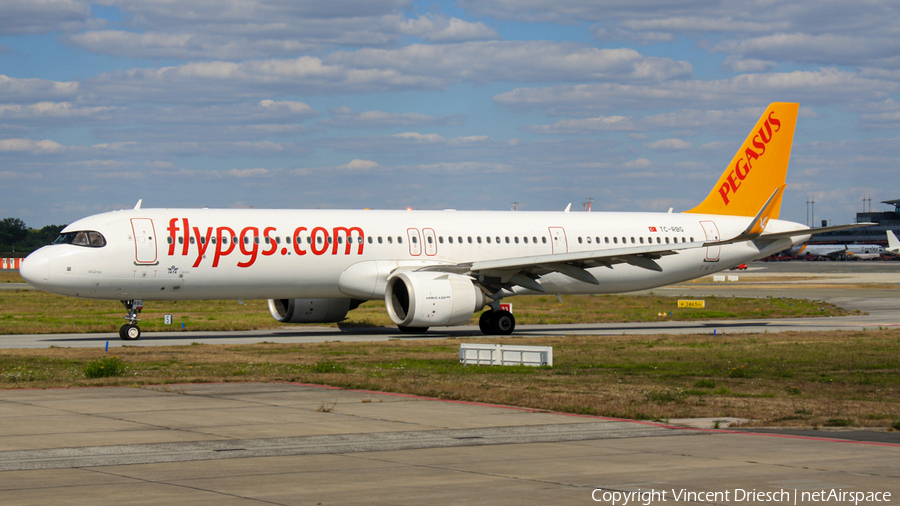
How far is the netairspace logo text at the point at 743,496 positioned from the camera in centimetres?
877

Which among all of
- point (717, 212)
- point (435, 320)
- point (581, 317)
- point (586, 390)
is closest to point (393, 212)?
point (435, 320)

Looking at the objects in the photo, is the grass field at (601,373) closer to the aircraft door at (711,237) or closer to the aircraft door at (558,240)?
the aircraft door at (558,240)

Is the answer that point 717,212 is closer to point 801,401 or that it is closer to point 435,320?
point 435,320

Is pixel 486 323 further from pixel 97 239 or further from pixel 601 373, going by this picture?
pixel 601 373

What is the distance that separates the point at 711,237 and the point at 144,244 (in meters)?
21.0

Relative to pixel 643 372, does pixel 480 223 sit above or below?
above

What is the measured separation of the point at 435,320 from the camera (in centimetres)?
3011

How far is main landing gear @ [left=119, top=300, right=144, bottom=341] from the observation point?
98.0 feet

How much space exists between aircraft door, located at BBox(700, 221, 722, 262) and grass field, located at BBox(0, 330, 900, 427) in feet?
29.0

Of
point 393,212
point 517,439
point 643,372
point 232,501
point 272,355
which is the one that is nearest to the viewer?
point 232,501

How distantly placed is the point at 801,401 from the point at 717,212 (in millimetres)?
24400

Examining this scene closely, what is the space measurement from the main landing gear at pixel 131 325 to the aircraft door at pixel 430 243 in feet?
30.9

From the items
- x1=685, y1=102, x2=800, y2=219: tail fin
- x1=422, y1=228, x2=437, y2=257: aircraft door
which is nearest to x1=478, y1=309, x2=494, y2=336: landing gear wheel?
x1=422, y1=228, x2=437, y2=257: aircraft door

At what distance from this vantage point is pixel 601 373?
66.1ft
